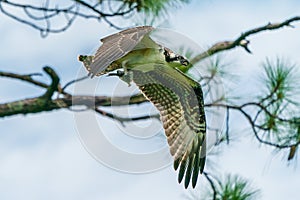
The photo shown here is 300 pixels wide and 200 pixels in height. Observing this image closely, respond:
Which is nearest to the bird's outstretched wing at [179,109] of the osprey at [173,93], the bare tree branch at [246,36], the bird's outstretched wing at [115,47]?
the osprey at [173,93]

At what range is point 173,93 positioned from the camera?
5.16 ft

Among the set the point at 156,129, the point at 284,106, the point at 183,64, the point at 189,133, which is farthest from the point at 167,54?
the point at 284,106

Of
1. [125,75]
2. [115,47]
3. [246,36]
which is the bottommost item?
[246,36]

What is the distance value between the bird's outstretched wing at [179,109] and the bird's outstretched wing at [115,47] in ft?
0.58

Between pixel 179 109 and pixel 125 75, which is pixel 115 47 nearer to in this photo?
pixel 125 75

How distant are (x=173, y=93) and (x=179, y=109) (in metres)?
0.03

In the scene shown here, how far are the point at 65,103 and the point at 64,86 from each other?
12cm

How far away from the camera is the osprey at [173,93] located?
1.41 m

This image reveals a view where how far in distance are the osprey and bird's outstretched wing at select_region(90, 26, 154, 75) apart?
4cm

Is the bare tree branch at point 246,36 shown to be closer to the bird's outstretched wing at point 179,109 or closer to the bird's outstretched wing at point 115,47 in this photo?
the bird's outstretched wing at point 179,109

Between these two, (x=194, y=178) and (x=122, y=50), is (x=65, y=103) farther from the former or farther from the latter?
(x=122, y=50)

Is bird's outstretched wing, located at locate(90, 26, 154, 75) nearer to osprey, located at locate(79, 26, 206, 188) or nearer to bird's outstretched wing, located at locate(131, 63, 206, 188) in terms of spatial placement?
osprey, located at locate(79, 26, 206, 188)

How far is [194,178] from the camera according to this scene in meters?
1.45

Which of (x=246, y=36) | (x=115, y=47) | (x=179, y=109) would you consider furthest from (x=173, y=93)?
(x=246, y=36)
